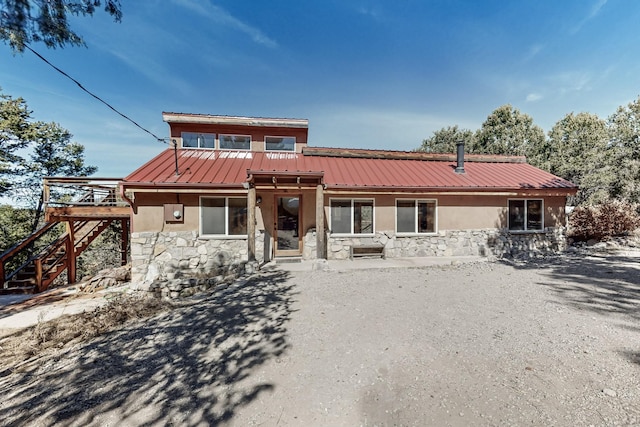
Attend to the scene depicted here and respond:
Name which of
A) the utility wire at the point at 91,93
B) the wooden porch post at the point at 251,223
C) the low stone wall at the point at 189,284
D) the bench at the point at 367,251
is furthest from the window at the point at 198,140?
the bench at the point at 367,251

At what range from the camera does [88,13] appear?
379cm

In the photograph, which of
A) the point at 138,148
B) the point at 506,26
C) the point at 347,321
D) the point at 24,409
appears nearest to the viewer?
the point at 24,409

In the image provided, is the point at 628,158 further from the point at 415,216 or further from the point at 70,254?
A: the point at 70,254

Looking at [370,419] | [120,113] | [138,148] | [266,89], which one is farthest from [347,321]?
[138,148]

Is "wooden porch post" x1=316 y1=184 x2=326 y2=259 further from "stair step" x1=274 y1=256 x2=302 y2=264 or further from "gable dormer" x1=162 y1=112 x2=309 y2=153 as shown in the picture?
"gable dormer" x1=162 y1=112 x2=309 y2=153

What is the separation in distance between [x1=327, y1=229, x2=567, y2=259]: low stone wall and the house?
39mm

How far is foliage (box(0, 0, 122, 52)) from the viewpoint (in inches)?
132

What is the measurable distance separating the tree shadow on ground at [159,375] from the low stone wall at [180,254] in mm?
3774

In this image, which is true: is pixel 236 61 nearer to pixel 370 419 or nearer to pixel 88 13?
pixel 88 13

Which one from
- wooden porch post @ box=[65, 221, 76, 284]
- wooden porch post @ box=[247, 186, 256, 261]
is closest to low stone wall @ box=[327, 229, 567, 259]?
wooden porch post @ box=[247, 186, 256, 261]

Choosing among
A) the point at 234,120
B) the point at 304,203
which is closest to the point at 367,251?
the point at 304,203

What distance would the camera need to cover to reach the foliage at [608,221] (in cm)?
1076

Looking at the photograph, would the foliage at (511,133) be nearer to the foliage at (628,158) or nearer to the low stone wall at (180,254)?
the foliage at (628,158)

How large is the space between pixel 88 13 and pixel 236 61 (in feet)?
29.2
